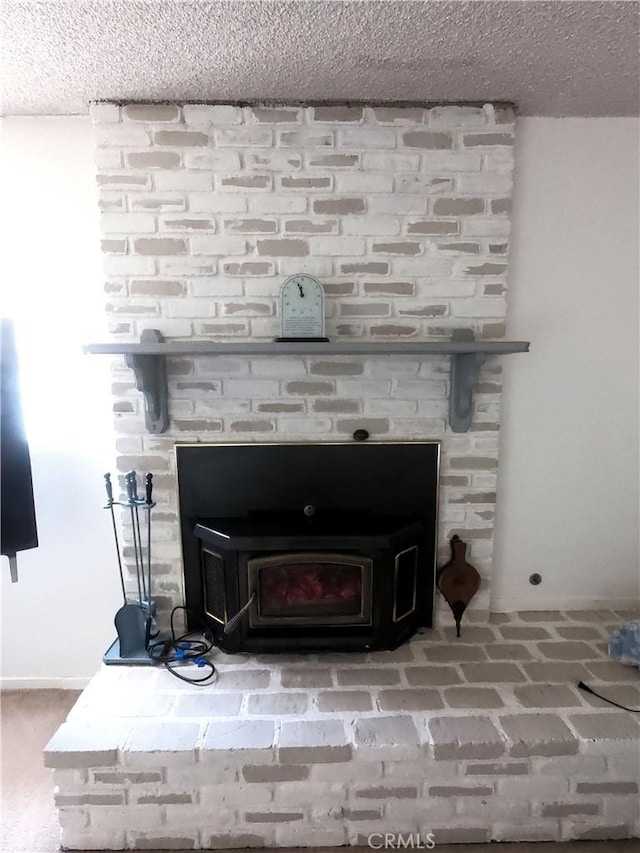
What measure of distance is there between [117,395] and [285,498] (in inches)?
28.2

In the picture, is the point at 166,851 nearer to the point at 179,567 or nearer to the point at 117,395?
the point at 179,567

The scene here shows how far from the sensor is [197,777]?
153 centimetres

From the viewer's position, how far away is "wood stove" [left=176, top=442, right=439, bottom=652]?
6.07 ft

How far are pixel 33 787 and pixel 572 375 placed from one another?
241 centimetres

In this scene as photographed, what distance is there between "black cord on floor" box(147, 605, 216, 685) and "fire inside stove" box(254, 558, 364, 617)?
0.27 metres

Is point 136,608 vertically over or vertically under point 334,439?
under

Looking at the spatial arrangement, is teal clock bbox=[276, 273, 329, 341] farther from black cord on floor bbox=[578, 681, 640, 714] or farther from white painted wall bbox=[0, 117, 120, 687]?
black cord on floor bbox=[578, 681, 640, 714]

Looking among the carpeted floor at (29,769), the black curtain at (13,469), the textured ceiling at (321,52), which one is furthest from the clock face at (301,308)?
the carpeted floor at (29,769)

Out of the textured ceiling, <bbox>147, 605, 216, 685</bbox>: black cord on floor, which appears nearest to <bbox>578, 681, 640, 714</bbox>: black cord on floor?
<bbox>147, 605, 216, 685</bbox>: black cord on floor

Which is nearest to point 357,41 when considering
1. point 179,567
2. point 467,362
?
point 467,362

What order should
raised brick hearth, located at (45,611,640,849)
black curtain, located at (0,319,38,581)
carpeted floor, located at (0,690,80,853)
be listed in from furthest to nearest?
black curtain, located at (0,319,38,581) → carpeted floor, located at (0,690,80,853) → raised brick hearth, located at (45,611,640,849)

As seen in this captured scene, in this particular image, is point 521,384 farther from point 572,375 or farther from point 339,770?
point 339,770

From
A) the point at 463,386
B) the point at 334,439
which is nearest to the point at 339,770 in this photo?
the point at 334,439

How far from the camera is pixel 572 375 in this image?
2072mm
